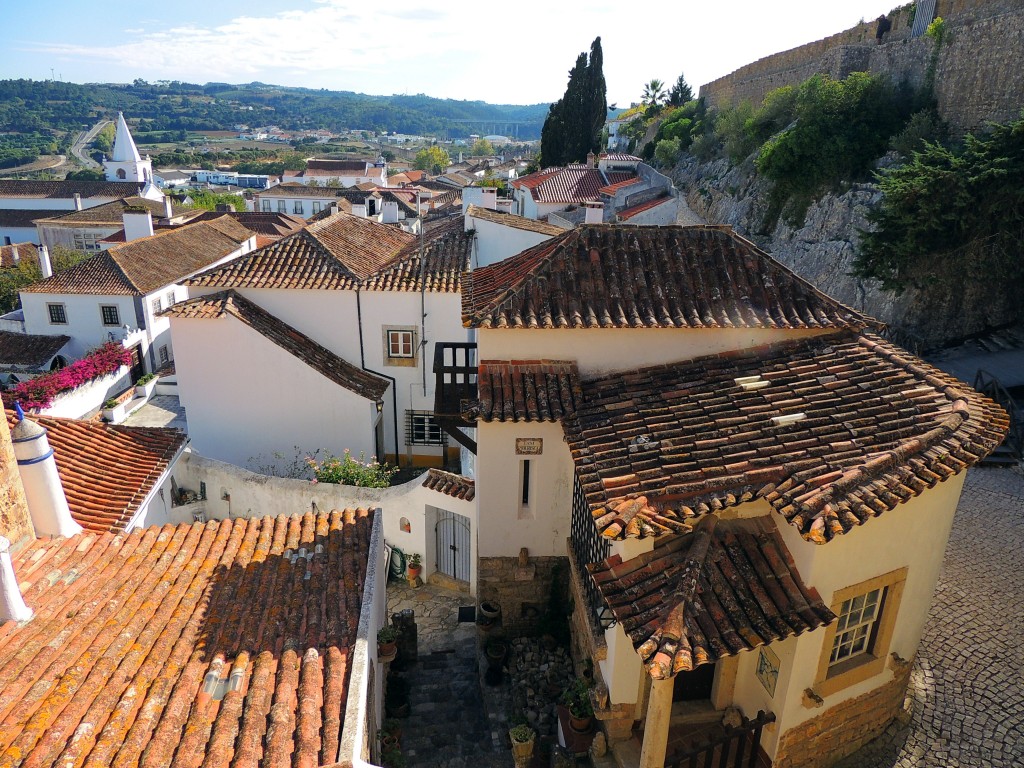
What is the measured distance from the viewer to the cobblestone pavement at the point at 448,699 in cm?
1023

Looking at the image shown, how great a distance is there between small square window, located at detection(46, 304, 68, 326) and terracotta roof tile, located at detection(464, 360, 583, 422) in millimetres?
31324

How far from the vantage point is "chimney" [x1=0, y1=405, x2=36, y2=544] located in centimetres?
830

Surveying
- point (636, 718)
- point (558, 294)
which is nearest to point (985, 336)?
point (558, 294)

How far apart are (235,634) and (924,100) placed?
3111 cm

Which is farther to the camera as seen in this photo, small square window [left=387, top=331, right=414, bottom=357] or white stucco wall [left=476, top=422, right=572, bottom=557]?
small square window [left=387, top=331, right=414, bottom=357]

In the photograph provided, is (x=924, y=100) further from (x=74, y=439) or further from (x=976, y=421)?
(x=74, y=439)

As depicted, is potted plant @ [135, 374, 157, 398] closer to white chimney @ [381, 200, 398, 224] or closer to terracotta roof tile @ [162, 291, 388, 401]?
terracotta roof tile @ [162, 291, 388, 401]

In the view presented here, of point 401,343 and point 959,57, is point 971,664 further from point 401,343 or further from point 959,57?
point 959,57

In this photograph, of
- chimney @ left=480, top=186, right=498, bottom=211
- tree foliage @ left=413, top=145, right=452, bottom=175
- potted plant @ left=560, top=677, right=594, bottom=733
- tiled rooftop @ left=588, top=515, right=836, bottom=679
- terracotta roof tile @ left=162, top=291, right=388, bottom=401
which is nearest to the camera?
tiled rooftop @ left=588, top=515, right=836, bottom=679

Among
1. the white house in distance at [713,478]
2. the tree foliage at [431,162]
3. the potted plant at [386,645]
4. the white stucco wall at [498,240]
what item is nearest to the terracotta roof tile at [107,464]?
the potted plant at [386,645]

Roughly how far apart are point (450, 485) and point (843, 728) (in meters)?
8.02

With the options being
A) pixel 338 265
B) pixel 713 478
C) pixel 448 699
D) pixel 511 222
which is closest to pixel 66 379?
pixel 338 265

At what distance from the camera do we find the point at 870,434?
318 inches

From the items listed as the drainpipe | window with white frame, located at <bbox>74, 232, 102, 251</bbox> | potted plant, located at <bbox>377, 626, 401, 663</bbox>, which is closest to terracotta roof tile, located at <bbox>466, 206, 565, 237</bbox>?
the drainpipe
